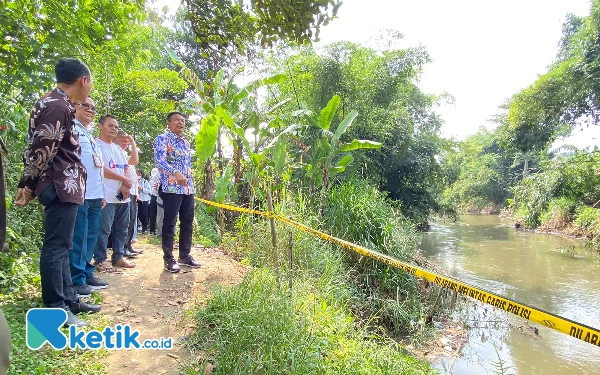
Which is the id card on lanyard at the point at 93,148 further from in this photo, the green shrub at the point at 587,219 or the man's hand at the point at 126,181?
the green shrub at the point at 587,219

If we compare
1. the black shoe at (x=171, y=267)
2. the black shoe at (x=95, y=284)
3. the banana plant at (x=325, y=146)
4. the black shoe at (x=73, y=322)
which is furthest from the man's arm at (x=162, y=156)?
the banana plant at (x=325, y=146)

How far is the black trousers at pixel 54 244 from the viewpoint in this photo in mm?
2301

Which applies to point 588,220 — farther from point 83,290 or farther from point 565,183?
point 83,290

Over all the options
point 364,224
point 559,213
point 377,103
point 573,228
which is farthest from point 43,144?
point 559,213

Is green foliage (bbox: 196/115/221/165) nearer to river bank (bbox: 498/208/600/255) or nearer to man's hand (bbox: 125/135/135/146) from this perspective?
man's hand (bbox: 125/135/135/146)

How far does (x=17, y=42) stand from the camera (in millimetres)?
3266

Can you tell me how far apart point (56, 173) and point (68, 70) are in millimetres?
659

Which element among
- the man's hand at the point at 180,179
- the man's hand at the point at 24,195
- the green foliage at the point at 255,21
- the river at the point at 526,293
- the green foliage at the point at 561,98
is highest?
the green foliage at the point at 561,98

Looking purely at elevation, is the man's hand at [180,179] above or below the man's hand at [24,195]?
above

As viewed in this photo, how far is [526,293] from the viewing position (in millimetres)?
6793

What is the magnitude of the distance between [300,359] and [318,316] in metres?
0.69

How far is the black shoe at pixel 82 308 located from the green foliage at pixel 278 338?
72cm

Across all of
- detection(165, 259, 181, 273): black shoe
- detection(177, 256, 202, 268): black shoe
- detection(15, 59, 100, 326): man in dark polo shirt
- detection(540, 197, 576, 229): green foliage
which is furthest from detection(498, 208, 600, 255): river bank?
detection(15, 59, 100, 326): man in dark polo shirt

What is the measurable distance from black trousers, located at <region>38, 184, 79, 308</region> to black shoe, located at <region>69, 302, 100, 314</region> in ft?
0.75
